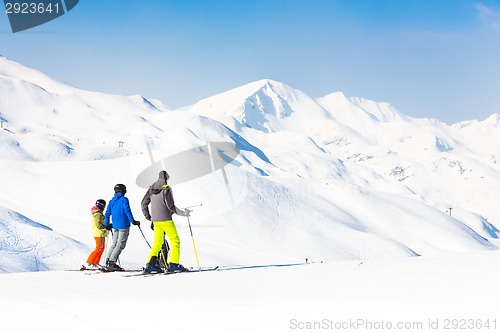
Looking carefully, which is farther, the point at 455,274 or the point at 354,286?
the point at 455,274

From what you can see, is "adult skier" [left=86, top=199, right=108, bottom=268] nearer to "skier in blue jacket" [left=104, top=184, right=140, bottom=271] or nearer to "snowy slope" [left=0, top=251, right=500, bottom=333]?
"skier in blue jacket" [left=104, top=184, right=140, bottom=271]

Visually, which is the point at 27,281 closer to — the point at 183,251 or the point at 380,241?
the point at 183,251

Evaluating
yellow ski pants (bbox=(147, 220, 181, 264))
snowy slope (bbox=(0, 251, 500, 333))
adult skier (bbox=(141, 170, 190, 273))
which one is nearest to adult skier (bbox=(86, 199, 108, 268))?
snowy slope (bbox=(0, 251, 500, 333))

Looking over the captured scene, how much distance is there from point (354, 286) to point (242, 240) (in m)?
36.4

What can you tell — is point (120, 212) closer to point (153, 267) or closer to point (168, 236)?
point (153, 267)

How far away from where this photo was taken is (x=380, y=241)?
5953 centimetres

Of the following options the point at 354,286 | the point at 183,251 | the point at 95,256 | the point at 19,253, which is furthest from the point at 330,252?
the point at 354,286

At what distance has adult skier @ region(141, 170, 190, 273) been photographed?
13328mm

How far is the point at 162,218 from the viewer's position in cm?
1334

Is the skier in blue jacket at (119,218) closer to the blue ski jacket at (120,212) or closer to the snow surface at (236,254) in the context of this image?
the blue ski jacket at (120,212)

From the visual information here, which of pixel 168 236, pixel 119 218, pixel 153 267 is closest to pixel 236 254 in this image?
pixel 119 218

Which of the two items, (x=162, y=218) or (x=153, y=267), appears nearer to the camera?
(x=162, y=218)

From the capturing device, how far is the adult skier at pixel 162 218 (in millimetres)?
13328

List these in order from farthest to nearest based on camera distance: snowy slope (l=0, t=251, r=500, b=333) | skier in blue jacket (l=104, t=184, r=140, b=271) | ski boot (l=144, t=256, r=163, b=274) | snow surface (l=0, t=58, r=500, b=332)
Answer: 1. skier in blue jacket (l=104, t=184, r=140, b=271)
2. ski boot (l=144, t=256, r=163, b=274)
3. snow surface (l=0, t=58, r=500, b=332)
4. snowy slope (l=0, t=251, r=500, b=333)
